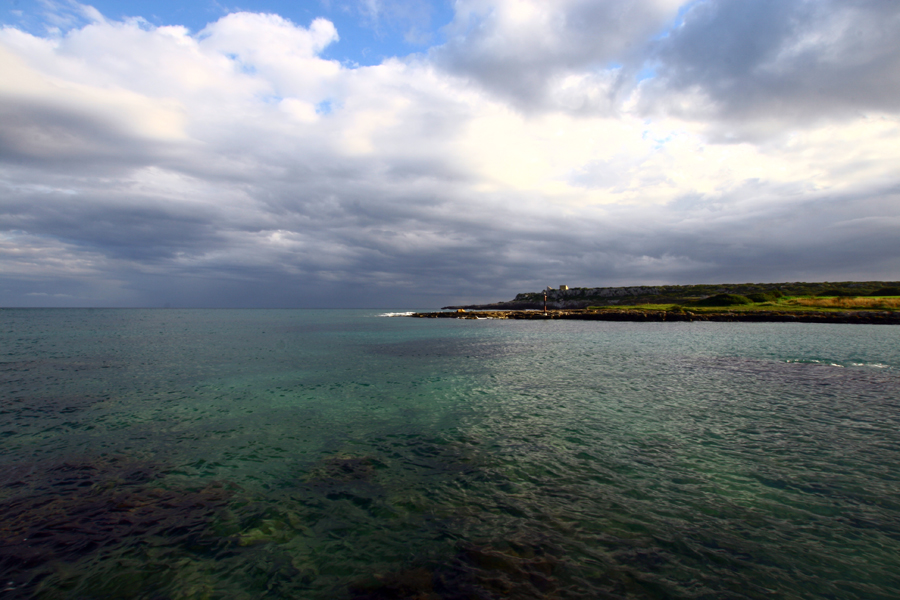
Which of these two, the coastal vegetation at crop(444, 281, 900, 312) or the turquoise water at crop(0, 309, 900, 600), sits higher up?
the coastal vegetation at crop(444, 281, 900, 312)

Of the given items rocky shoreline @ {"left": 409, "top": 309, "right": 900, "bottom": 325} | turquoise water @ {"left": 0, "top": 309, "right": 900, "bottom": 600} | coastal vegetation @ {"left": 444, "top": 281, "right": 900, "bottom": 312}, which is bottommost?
turquoise water @ {"left": 0, "top": 309, "right": 900, "bottom": 600}

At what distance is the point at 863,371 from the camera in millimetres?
25469

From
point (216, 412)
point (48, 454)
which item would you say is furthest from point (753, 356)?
point (48, 454)

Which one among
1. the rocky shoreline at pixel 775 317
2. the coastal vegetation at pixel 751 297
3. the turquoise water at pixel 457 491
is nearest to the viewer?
the turquoise water at pixel 457 491

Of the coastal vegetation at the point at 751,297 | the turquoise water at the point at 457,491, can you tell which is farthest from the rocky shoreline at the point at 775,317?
the turquoise water at the point at 457,491

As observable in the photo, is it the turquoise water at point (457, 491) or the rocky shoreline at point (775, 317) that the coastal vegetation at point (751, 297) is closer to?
the rocky shoreline at point (775, 317)

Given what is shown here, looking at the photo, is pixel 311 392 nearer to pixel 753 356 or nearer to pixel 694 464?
pixel 694 464

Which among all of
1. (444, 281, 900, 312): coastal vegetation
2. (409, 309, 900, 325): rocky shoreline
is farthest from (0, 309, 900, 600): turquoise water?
(444, 281, 900, 312): coastal vegetation

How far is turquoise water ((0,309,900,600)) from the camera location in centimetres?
698

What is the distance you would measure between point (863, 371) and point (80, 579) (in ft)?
128

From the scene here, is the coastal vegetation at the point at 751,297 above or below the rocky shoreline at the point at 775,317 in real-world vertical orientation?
above

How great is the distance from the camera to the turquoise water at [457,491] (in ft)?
22.9

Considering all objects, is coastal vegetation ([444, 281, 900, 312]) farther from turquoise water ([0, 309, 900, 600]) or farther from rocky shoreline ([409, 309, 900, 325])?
turquoise water ([0, 309, 900, 600])

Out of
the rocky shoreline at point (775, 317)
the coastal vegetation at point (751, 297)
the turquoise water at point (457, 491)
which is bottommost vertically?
the turquoise water at point (457, 491)
